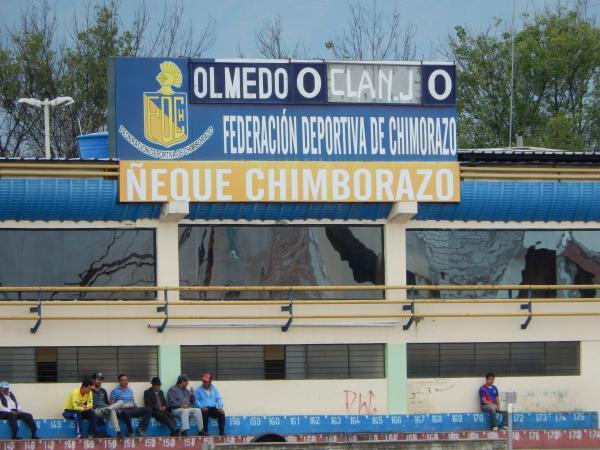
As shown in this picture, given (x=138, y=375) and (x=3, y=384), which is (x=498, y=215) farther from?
(x=3, y=384)

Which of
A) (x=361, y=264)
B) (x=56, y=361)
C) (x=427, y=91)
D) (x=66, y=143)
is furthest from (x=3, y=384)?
(x=66, y=143)

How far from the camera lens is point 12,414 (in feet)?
111

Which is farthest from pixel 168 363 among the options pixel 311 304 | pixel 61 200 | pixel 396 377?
pixel 396 377

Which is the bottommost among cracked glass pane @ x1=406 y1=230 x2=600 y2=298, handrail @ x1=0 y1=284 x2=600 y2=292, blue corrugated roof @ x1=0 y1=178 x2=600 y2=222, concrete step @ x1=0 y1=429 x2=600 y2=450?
concrete step @ x1=0 y1=429 x2=600 y2=450

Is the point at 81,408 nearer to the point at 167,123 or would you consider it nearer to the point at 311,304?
the point at 311,304

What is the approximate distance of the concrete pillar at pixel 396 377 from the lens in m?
37.0

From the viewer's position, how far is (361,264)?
3725 cm

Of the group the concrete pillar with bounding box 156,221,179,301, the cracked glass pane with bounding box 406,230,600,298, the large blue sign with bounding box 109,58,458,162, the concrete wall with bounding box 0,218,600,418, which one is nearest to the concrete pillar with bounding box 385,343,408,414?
the concrete wall with bounding box 0,218,600,418

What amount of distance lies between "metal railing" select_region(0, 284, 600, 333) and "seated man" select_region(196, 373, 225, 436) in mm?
1531

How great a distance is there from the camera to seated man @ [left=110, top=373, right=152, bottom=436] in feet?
115

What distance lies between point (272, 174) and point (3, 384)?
7.59m

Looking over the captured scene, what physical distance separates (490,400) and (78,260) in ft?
32.8

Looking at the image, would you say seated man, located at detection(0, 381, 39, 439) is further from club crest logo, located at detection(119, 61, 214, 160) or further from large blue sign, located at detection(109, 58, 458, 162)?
club crest logo, located at detection(119, 61, 214, 160)

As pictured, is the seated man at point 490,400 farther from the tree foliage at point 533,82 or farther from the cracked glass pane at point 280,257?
the tree foliage at point 533,82
